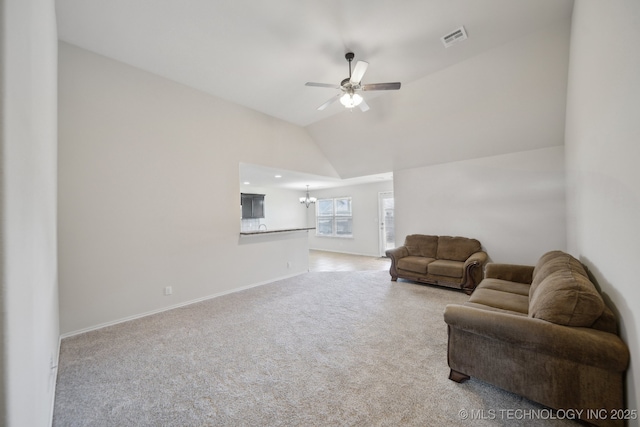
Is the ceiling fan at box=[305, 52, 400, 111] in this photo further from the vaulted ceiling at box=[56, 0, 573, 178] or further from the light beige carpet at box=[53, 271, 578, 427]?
the light beige carpet at box=[53, 271, 578, 427]

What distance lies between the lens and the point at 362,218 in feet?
26.9

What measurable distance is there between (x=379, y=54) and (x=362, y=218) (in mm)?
5652

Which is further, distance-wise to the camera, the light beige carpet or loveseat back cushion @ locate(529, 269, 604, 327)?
the light beige carpet

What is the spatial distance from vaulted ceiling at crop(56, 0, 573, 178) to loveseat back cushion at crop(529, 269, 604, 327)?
2.58 metres

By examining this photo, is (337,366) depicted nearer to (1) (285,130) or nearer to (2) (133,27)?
(2) (133,27)

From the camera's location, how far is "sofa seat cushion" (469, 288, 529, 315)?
222cm

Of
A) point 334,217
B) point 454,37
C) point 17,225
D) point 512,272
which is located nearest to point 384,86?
point 454,37

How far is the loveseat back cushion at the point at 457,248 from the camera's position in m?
4.60

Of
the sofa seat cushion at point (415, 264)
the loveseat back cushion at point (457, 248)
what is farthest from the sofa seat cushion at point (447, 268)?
the loveseat back cushion at point (457, 248)

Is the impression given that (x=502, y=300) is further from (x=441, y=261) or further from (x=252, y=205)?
(x=252, y=205)

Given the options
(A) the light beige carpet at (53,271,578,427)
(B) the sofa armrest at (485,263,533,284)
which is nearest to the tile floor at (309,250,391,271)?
(A) the light beige carpet at (53,271,578,427)

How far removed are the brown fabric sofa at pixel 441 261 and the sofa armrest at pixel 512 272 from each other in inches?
31.6

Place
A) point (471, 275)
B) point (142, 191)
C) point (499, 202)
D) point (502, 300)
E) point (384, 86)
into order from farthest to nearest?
1. point (499, 202)
2. point (471, 275)
3. point (142, 191)
4. point (384, 86)
5. point (502, 300)

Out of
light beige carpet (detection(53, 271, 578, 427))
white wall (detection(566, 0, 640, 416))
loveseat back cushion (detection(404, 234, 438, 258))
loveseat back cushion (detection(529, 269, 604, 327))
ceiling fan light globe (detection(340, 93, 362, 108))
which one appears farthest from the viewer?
loveseat back cushion (detection(404, 234, 438, 258))
